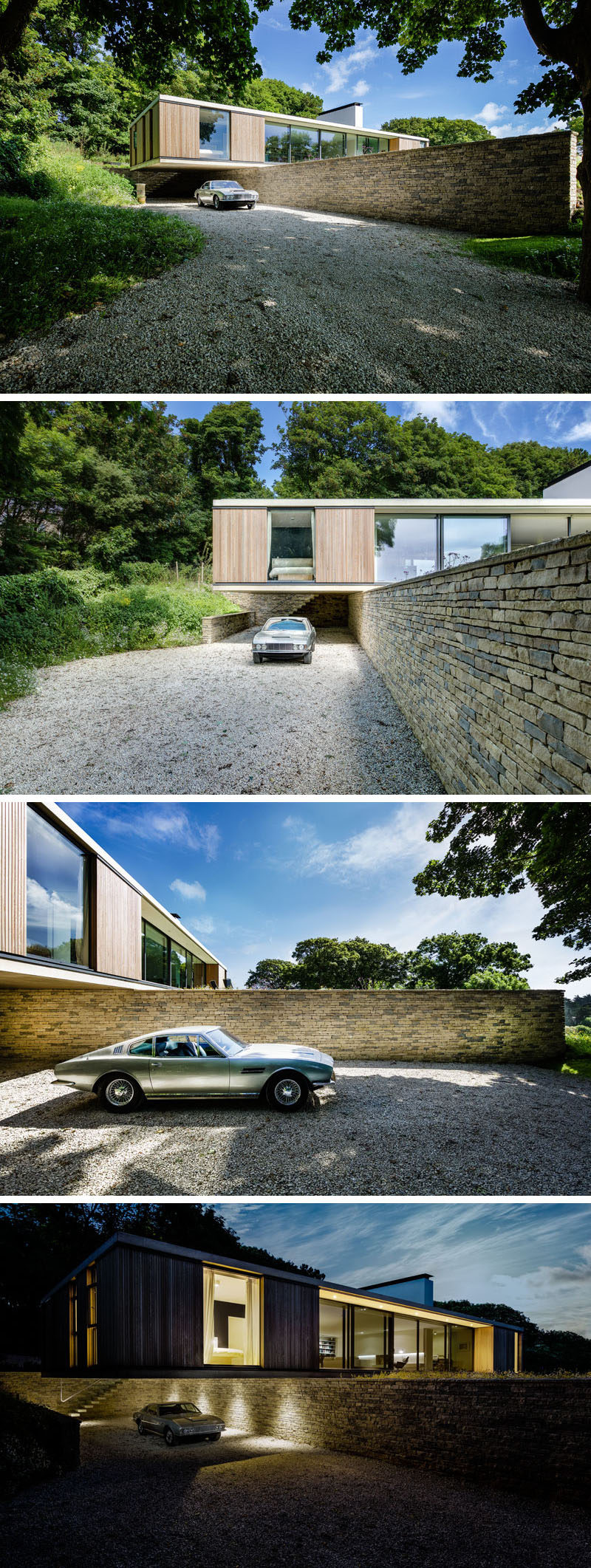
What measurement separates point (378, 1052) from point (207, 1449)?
4521 millimetres

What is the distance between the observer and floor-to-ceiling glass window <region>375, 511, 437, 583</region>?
47.4 ft

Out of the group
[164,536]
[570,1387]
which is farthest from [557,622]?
[164,536]

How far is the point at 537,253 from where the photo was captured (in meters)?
9.41

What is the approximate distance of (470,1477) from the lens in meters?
5.50

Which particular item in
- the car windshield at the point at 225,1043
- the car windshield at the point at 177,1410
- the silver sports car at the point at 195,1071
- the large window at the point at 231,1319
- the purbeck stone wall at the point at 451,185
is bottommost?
the car windshield at the point at 177,1410

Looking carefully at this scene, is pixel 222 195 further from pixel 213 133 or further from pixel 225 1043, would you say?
pixel 225 1043

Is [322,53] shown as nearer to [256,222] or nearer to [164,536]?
[256,222]

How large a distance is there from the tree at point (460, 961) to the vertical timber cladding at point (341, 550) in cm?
800

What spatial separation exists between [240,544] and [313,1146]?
11898mm

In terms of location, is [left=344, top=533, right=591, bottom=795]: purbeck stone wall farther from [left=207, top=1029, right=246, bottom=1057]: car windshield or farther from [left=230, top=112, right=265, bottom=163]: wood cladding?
[left=230, top=112, right=265, bottom=163]: wood cladding

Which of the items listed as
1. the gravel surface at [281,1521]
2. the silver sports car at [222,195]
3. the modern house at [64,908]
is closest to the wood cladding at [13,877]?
the modern house at [64,908]

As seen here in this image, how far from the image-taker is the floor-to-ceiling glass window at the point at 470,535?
583 inches

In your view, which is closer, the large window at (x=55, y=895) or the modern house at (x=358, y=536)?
the large window at (x=55, y=895)

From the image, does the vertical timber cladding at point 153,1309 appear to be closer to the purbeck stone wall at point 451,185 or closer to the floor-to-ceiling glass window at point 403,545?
the floor-to-ceiling glass window at point 403,545
